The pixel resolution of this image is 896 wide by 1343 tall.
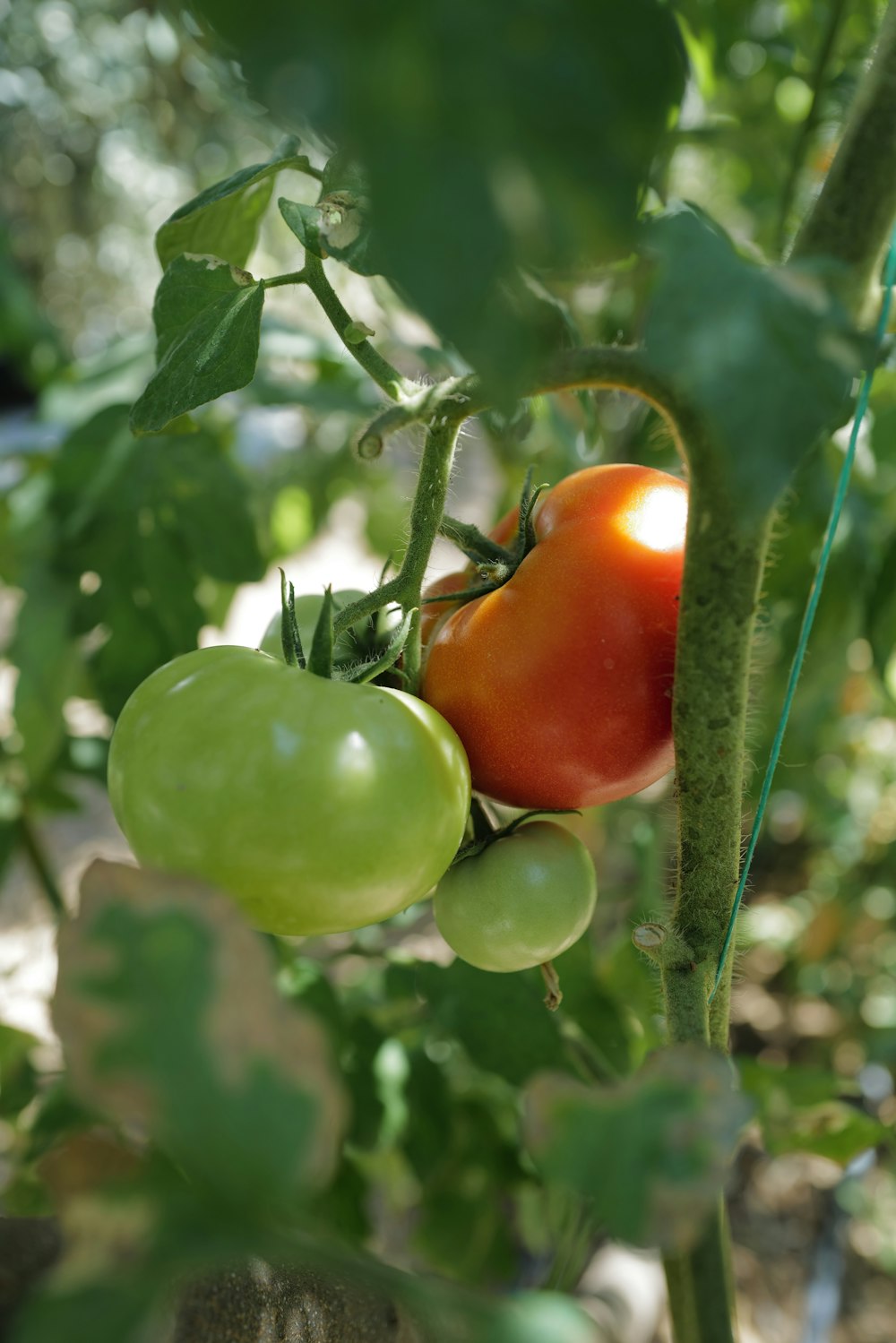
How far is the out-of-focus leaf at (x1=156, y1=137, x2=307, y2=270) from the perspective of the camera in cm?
43

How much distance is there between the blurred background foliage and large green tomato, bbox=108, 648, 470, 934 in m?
0.08

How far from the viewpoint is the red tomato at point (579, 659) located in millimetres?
385

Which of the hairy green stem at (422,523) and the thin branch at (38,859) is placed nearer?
the hairy green stem at (422,523)

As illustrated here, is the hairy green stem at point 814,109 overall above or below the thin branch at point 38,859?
above

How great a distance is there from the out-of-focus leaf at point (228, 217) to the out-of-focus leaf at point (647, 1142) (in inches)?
14.5

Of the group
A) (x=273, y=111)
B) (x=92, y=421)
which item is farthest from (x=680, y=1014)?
(x=92, y=421)

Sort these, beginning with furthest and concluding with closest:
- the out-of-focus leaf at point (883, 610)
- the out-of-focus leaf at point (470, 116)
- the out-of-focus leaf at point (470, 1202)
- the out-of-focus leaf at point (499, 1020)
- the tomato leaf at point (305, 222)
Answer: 1. the out-of-focus leaf at point (470, 1202)
2. the out-of-focus leaf at point (883, 610)
3. the out-of-focus leaf at point (499, 1020)
4. the tomato leaf at point (305, 222)
5. the out-of-focus leaf at point (470, 116)

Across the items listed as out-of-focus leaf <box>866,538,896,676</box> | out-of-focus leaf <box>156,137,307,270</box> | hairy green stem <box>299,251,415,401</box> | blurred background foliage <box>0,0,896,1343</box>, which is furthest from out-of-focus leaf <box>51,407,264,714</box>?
out-of-focus leaf <box>866,538,896,676</box>

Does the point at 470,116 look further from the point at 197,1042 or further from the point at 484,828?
the point at 484,828

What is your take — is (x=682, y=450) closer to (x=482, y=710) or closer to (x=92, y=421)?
(x=482, y=710)

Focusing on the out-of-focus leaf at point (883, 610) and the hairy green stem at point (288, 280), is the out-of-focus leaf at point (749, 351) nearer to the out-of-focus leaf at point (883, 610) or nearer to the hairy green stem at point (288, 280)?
the hairy green stem at point (288, 280)

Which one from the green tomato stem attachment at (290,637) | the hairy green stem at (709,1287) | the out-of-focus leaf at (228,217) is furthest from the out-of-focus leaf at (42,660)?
the hairy green stem at (709,1287)

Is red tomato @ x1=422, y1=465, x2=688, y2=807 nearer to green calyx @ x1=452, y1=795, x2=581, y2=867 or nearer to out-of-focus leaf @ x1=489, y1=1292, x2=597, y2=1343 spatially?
green calyx @ x1=452, y1=795, x2=581, y2=867

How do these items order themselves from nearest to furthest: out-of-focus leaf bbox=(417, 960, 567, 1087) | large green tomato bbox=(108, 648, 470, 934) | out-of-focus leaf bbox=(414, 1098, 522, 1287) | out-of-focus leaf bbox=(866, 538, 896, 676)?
large green tomato bbox=(108, 648, 470, 934), out-of-focus leaf bbox=(417, 960, 567, 1087), out-of-focus leaf bbox=(866, 538, 896, 676), out-of-focus leaf bbox=(414, 1098, 522, 1287)
